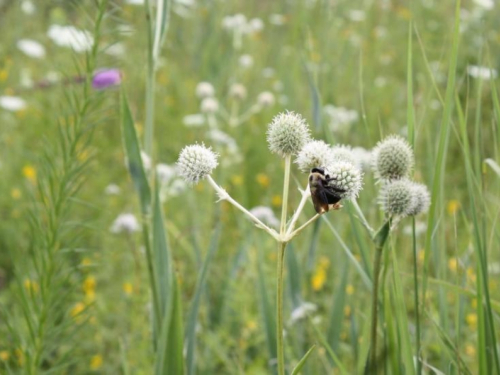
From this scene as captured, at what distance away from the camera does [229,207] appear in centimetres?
280

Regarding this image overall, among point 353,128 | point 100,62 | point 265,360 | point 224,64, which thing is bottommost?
point 265,360

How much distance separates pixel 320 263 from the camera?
2492mm

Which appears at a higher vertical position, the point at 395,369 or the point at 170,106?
the point at 170,106

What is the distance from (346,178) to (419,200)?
160 millimetres

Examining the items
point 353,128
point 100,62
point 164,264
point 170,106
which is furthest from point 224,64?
point 164,264

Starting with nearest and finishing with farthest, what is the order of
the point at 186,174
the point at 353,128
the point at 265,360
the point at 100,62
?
the point at 186,174, the point at 100,62, the point at 265,360, the point at 353,128

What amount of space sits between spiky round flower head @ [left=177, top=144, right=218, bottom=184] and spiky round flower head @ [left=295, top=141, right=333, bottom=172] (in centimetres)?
11

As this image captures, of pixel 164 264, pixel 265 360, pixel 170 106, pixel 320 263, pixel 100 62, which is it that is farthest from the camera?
pixel 170 106

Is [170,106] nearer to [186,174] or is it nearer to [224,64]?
[224,64]

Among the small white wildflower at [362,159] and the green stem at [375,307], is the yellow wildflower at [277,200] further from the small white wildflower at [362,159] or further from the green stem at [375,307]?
the green stem at [375,307]

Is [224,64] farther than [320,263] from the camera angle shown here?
Yes

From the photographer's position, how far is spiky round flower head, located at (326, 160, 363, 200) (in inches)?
29.1

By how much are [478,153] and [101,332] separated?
1.34 meters

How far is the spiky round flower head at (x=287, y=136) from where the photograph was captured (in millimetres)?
795
